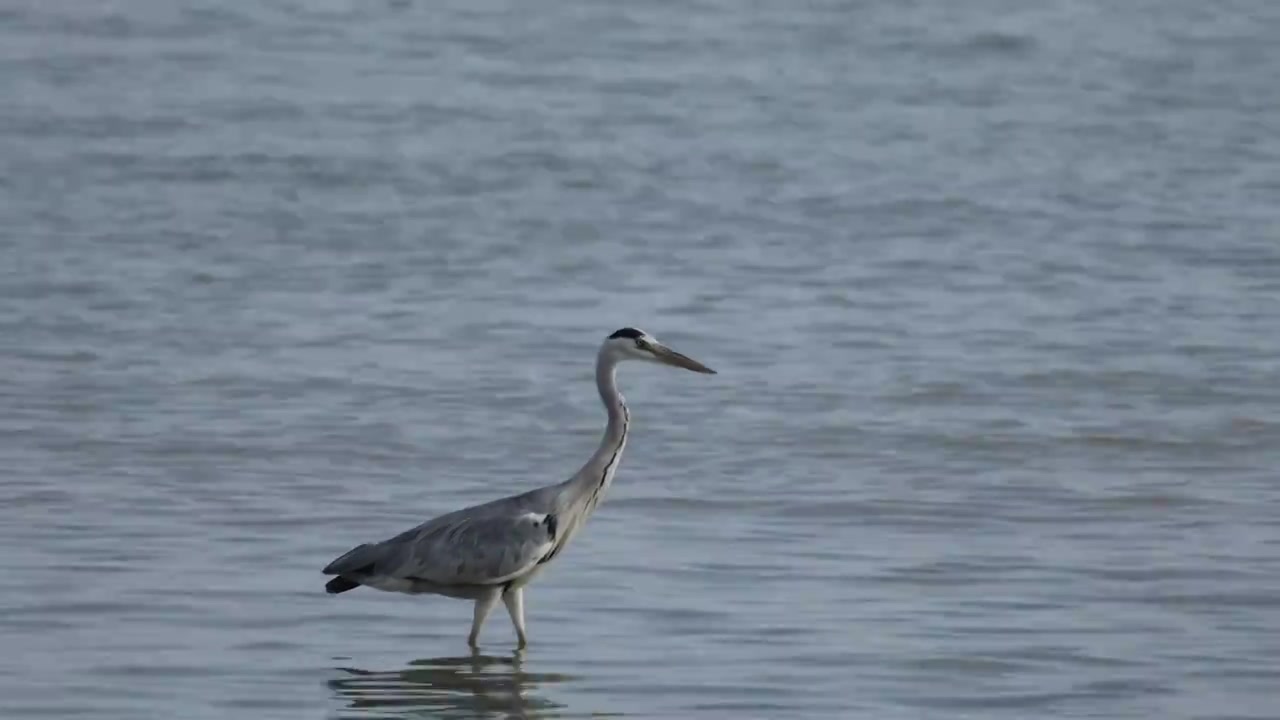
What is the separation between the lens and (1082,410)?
14.0m

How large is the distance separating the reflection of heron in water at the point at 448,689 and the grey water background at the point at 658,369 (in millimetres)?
20

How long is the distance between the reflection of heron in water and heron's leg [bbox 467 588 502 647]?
0.40 feet

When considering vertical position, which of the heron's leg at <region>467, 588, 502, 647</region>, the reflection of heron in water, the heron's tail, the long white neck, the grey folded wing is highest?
the long white neck

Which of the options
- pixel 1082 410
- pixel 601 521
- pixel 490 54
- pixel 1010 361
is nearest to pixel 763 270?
pixel 1010 361

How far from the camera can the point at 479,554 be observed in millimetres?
8961

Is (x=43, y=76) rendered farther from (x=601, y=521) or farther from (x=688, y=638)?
(x=688, y=638)

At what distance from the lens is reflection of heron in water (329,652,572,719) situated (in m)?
8.16

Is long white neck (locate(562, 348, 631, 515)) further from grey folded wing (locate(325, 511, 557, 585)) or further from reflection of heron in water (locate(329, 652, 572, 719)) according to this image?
reflection of heron in water (locate(329, 652, 572, 719))

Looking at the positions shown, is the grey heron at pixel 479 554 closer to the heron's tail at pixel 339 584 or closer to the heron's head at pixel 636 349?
the heron's tail at pixel 339 584

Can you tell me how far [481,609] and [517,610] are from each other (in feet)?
0.46

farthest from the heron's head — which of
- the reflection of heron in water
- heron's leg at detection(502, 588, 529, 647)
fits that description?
the reflection of heron in water

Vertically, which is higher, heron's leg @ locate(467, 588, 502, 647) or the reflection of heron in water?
heron's leg @ locate(467, 588, 502, 647)

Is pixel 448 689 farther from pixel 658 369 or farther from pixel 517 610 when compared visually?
pixel 658 369

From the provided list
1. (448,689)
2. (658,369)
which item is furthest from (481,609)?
(658,369)
